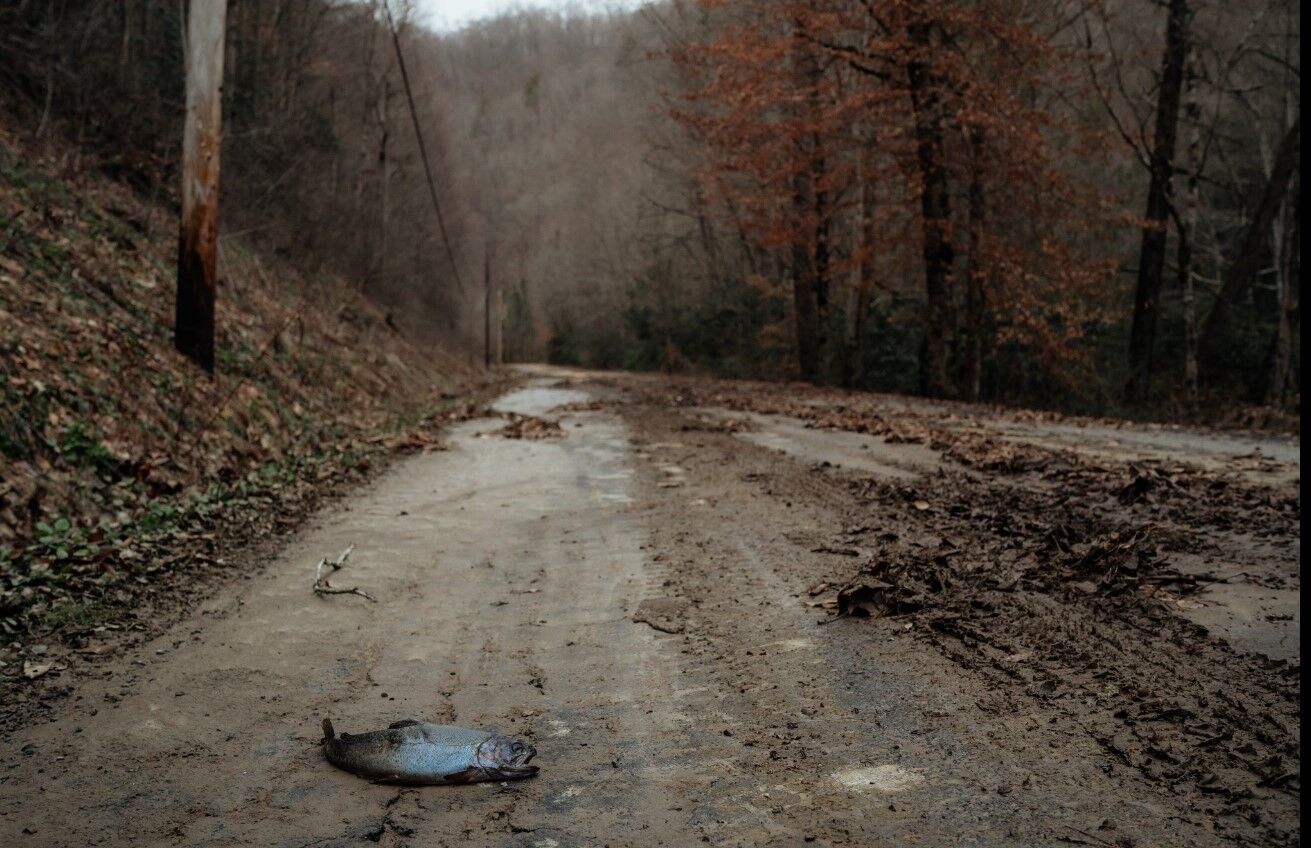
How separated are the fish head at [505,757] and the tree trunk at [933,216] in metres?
15.7

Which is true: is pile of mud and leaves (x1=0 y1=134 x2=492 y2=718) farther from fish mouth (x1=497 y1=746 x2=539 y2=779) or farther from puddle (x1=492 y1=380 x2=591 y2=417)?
fish mouth (x1=497 y1=746 x2=539 y2=779)

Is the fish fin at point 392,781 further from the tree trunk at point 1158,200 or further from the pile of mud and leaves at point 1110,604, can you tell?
the tree trunk at point 1158,200

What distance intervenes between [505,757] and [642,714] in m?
0.53

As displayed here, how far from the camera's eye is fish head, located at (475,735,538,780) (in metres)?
2.62

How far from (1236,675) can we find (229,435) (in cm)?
813

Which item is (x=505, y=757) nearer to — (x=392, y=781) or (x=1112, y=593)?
(x=392, y=781)

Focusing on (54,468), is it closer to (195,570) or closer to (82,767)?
(195,570)

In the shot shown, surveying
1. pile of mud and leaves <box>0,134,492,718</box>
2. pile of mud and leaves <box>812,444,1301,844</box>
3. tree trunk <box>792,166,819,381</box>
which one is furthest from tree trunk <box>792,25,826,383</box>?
pile of mud and leaves <box>812,444,1301,844</box>

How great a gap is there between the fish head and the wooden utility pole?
8.16 meters

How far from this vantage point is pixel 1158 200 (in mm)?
18844

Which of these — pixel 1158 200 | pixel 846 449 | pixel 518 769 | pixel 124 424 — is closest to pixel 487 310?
pixel 1158 200

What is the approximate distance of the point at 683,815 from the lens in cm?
237

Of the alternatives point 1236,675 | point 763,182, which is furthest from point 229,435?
point 763,182

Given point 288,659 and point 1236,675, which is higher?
point 1236,675
